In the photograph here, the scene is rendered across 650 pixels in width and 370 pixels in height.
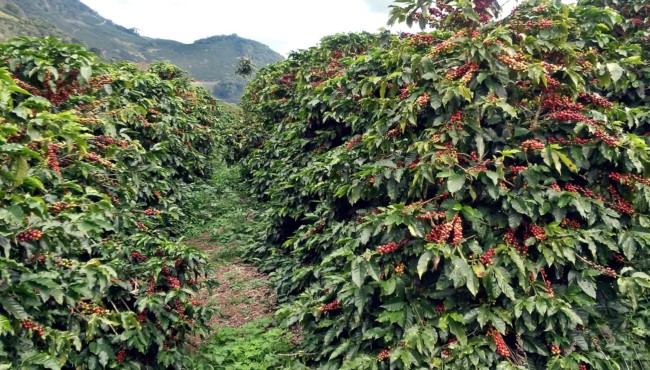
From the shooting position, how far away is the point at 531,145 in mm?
3664

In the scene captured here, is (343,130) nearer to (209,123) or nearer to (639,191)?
(639,191)

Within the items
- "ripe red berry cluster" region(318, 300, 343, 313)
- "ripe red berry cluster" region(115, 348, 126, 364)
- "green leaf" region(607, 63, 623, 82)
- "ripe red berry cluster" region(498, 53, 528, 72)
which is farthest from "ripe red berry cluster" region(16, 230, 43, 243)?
"green leaf" region(607, 63, 623, 82)

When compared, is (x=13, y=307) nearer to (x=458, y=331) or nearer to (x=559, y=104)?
(x=458, y=331)

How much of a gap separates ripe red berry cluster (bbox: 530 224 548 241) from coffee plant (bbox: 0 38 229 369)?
313 centimetres

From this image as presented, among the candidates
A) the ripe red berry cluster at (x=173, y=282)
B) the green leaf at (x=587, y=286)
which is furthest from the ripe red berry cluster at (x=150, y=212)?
the green leaf at (x=587, y=286)

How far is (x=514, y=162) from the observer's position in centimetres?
397

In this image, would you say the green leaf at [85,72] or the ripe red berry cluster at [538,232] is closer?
the ripe red berry cluster at [538,232]

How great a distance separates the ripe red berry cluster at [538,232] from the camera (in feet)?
11.5

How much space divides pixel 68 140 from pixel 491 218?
3.50m

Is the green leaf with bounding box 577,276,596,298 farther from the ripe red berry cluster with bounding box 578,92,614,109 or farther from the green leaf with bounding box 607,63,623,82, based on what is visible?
the green leaf with bounding box 607,63,623,82

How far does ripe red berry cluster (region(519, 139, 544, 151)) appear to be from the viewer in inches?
142

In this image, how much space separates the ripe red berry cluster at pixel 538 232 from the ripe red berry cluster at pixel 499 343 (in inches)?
32.8

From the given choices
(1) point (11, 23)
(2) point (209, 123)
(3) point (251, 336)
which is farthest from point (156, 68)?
(1) point (11, 23)

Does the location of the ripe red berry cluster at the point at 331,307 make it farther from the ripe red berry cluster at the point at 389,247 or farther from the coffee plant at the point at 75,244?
the coffee plant at the point at 75,244
